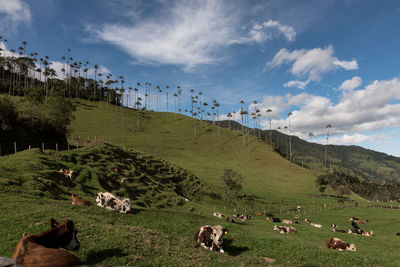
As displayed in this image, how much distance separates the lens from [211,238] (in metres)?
13.9

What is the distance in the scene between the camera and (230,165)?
113 metres

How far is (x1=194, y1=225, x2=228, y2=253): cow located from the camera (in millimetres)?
13781

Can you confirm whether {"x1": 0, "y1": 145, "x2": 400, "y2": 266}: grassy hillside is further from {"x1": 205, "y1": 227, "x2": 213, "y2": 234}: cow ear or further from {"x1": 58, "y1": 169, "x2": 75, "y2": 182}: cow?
{"x1": 205, "y1": 227, "x2": 213, "y2": 234}: cow ear

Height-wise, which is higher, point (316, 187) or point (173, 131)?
point (173, 131)

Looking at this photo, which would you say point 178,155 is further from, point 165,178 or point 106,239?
point 106,239

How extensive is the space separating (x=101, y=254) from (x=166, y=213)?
39.0 feet

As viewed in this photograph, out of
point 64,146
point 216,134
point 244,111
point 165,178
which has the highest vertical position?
point 244,111

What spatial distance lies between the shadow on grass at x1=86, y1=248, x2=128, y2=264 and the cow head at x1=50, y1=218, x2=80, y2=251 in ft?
2.38

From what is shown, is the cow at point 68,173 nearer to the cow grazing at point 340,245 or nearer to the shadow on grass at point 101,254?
the shadow on grass at point 101,254

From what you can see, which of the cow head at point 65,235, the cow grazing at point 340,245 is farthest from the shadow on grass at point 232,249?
the cow grazing at point 340,245


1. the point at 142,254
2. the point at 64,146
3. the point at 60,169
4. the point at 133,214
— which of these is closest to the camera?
the point at 142,254

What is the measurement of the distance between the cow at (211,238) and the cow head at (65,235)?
24.9ft

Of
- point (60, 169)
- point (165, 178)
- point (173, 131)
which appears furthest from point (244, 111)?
point (60, 169)

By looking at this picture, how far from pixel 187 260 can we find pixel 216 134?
157 metres
